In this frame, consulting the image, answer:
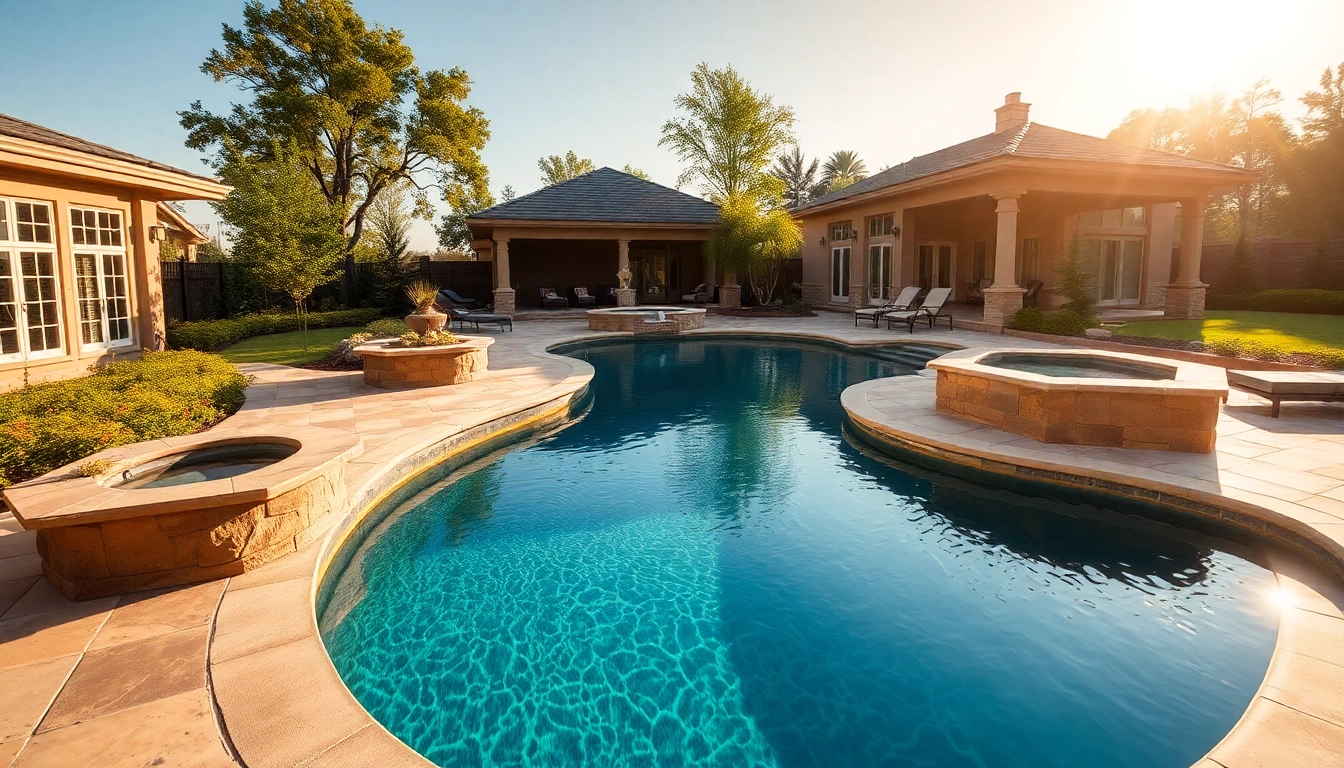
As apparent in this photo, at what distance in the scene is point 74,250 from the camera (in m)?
8.84

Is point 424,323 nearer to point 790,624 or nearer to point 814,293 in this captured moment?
point 790,624

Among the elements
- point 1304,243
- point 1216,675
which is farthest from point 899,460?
point 1304,243

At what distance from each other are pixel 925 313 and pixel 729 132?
10.2 m

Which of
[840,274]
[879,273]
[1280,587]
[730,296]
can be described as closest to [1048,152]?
[879,273]

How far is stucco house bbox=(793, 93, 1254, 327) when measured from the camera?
13.9 m

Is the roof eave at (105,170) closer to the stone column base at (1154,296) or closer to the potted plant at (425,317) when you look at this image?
the potted plant at (425,317)

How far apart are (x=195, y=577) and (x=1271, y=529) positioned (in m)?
6.90

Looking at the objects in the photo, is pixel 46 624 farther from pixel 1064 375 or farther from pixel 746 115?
pixel 746 115

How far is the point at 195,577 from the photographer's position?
11.9 feet

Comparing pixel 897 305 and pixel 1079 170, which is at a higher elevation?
pixel 1079 170

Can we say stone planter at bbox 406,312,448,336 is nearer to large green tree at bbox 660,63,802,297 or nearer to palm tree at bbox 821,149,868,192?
large green tree at bbox 660,63,802,297

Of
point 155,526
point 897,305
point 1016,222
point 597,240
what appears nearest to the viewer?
point 155,526

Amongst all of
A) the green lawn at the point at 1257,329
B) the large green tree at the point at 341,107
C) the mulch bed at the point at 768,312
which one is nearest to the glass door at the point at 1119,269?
the green lawn at the point at 1257,329

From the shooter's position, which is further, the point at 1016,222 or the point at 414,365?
the point at 1016,222
